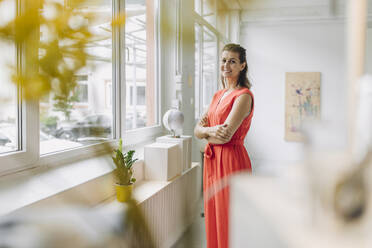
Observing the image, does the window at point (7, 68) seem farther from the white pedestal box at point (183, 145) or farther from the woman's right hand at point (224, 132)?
the white pedestal box at point (183, 145)

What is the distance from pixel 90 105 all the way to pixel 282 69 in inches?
3.8

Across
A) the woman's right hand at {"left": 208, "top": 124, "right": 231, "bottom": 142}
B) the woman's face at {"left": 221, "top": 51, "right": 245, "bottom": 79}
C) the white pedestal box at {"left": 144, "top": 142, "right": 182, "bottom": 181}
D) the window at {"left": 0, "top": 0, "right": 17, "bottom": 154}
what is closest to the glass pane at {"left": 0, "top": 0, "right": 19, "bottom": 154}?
the window at {"left": 0, "top": 0, "right": 17, "bottom": 154}

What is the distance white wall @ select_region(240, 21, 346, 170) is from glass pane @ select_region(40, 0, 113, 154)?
0.17ft

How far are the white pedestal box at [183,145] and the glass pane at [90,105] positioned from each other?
3.83 feet

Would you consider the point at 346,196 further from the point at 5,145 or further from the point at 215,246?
the point at 215,246

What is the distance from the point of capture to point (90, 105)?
75mm

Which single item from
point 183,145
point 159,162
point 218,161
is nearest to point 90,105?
point 218,161

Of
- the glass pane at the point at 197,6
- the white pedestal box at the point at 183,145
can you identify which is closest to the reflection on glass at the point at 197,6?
the glass pane at the point at 197,6

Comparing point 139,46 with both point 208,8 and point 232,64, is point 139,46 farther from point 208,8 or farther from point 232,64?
point 232,64

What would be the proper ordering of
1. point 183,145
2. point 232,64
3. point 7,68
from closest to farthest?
point 7,68
point 232,64
point 183,145

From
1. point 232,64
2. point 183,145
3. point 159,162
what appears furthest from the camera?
point 183,145

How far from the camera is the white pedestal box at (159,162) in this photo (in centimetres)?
111

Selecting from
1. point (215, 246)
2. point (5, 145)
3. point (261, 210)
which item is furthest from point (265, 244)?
point (215, 246)

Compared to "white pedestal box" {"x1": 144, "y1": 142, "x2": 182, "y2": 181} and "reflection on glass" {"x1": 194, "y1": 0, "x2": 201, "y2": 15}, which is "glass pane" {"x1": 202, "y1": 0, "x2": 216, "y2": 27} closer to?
"reflection on glass" {"x1": 194, "y1": 0, "x2": 201, "y2": 15}
